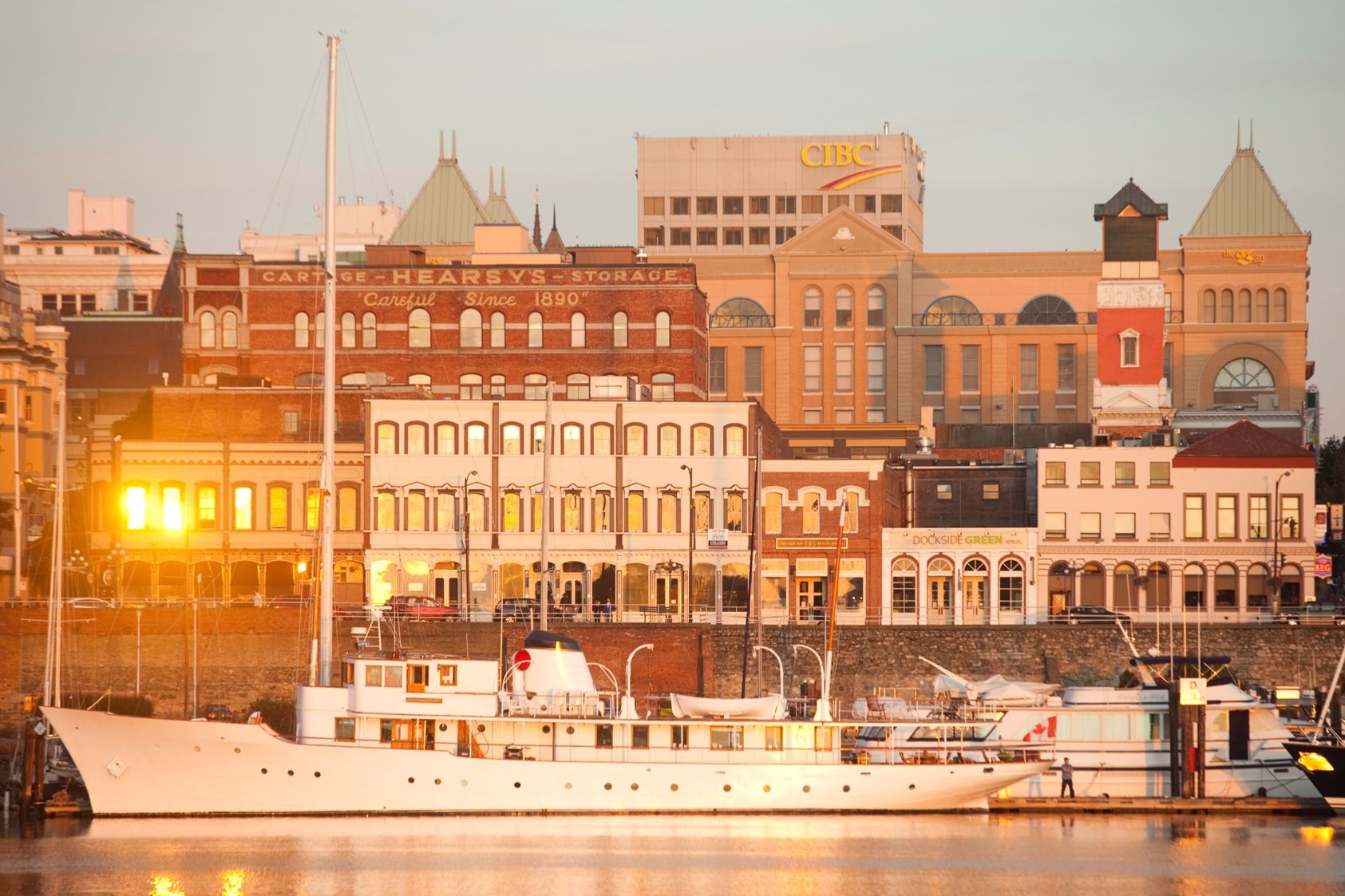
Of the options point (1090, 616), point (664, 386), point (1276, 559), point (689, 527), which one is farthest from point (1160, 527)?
point (664, 386)

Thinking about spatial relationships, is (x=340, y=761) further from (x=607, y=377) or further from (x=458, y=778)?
(x=607, y=377)

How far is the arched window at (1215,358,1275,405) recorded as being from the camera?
15750cm

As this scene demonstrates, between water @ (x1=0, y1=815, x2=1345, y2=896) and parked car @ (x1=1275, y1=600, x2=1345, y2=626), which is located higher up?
parked car @ (x1=1275, y1=600, x2=1345, y2=626)

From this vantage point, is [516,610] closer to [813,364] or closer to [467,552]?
[467,552]

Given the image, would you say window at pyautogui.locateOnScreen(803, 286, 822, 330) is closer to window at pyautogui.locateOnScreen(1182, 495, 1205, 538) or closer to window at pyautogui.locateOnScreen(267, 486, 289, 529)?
window at pyautogui.locateOnScreen(1182, 495, 1205, 538)

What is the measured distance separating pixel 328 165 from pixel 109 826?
21767 millimetres

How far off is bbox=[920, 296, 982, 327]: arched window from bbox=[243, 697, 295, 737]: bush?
87.7 meters

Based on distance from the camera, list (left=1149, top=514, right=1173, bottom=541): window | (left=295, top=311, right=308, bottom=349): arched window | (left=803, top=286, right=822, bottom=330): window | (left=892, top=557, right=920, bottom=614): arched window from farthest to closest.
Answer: (left=803, top=286, right=822, bottom=330): window → (left=295, top=311, right=308, bottom=349): arched window → (left=1149, top=514, right=1173, bottom=541): window → (left=892, top=557, right=920, bottom=614): arched window

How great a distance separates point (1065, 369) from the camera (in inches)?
6161

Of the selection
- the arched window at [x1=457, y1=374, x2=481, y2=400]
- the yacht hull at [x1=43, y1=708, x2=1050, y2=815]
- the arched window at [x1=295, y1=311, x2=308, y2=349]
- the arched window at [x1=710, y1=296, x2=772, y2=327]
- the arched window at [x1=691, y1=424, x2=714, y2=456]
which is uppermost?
the arched window at [x1=710, y1=296, x2=772, y2=327]

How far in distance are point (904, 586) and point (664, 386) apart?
2076 centimetres

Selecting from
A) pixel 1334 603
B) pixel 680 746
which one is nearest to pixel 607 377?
pixel 1334 603

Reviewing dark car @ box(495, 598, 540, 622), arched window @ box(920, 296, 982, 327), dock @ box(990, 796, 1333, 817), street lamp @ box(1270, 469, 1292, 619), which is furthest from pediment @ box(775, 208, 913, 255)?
dock @ box(990, 796, 1333, 817)

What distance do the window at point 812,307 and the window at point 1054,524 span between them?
60493 mm
